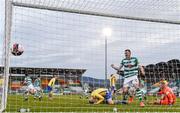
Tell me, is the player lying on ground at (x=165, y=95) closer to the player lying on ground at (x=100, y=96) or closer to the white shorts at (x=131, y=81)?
the player lying on ground at (x=100, y=96)

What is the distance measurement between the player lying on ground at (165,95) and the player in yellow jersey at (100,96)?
1.69 meters

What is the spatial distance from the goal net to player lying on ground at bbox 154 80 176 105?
1775 millimetres

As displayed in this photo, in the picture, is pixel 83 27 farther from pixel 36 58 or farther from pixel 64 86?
pixel 64 86

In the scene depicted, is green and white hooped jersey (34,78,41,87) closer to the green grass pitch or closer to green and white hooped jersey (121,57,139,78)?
the green grass pitch

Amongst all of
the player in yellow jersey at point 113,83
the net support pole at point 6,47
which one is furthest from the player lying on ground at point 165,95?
the net support pole at point 6,47

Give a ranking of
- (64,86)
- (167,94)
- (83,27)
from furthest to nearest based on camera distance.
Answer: (64,86) < (167,94) < (83,27)

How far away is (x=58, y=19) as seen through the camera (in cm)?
1105

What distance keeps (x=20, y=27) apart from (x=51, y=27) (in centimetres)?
82

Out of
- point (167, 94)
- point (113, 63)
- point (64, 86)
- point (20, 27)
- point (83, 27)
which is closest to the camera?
point (20, 27)

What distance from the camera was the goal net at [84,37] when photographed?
10.5m

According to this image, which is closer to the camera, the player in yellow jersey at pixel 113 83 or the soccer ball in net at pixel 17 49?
the soccer ball in net at pixel 17 49

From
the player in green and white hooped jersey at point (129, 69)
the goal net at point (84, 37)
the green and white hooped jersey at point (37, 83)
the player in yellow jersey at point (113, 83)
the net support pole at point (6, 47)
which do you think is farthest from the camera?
the green and white hooped jersey at point (37, 83)

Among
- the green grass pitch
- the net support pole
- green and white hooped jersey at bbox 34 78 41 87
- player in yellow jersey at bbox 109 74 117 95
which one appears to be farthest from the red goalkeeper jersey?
the net support pole

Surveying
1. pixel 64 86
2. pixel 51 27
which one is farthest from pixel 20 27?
pixel 64 86
